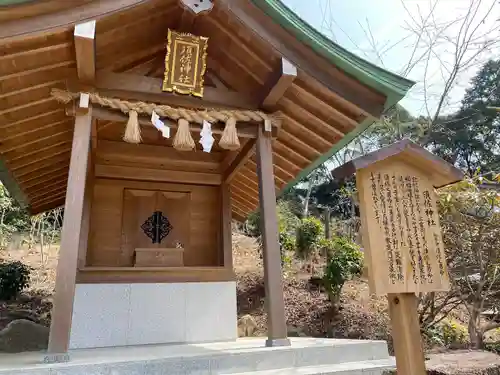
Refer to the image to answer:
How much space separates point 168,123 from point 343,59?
222 cm

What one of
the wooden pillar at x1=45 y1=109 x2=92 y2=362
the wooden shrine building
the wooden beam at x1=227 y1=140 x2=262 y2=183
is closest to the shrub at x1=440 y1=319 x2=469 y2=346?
the wooden shrine building

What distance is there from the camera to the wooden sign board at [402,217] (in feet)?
8.82

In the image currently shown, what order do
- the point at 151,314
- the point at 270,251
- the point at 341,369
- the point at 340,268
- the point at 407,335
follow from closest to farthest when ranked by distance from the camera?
the point at 407,335, the point at 341,369, the point at 270,251, the point at 151,314, the point at 340,268

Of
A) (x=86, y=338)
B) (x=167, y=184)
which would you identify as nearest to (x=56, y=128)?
(x=167, y=184)

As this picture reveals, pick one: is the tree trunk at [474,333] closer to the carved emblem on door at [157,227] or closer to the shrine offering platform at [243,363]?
the shrine offering platform at [243,363]

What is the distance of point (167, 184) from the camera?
6.35 metres

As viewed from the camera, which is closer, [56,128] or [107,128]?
[56,128]

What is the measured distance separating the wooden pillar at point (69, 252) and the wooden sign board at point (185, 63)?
3.72 feet

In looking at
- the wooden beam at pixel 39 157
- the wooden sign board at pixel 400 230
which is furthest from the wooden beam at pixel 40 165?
the wooden sign board at pixel 400 230

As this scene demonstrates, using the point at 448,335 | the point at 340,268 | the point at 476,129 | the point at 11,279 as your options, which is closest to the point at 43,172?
the point at 11,279

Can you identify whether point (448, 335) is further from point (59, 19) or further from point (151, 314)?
point (59, 19)

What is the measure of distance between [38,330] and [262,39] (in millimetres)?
6014

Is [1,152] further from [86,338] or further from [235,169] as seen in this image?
[235,169]

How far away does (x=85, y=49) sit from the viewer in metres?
3.78
